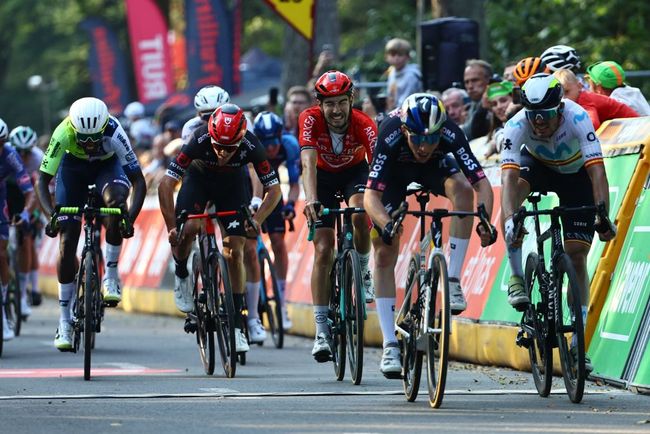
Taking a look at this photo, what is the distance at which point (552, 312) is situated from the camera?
10.2 meters

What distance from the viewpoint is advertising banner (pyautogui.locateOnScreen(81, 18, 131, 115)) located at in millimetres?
44906

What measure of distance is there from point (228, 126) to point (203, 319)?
1.62 m

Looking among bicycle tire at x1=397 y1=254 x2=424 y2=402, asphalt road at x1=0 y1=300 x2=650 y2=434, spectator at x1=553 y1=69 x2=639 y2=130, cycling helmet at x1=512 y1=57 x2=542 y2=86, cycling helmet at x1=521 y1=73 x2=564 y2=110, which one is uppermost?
cycling helmet at x1=512 y1=57 x2=542 y2=86

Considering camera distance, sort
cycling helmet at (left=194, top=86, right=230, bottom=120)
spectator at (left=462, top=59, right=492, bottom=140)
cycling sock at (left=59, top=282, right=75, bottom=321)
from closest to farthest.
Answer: cycling sock at (left=59, top=282, right=75, bottom=321) < cycling helmet at (left=194, top=86, right=230, bottom=120) < spectator at (left=462, top=59, right=492, bottom=140)

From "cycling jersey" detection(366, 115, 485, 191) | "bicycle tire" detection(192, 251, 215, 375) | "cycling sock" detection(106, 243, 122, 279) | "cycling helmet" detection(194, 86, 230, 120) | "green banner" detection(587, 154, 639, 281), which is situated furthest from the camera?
"cycling helmet" detection(194, 86, 230, 120)

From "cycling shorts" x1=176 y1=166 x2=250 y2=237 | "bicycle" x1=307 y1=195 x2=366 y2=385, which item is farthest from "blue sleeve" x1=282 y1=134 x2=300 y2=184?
"bicycle" x1=307 y1=195 x2=366 y2=385

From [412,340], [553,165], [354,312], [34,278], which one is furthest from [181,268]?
[34,278]

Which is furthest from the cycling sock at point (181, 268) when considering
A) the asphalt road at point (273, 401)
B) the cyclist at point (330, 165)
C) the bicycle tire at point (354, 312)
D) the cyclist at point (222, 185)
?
the bicycle tire at point (354, 312)

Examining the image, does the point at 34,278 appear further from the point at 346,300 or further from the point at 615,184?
the point at 615,184

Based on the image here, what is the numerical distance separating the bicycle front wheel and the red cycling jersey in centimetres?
229

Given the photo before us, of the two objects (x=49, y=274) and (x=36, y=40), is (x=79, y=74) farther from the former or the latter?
(x=49, y=274)

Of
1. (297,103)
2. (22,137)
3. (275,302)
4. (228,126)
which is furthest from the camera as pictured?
(22,137)

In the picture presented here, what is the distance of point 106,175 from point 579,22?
15.2 m

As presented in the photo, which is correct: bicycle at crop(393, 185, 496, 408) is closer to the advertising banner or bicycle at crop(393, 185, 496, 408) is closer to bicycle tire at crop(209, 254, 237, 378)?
bicycle tire at crop(209, 254, 237, 378)
